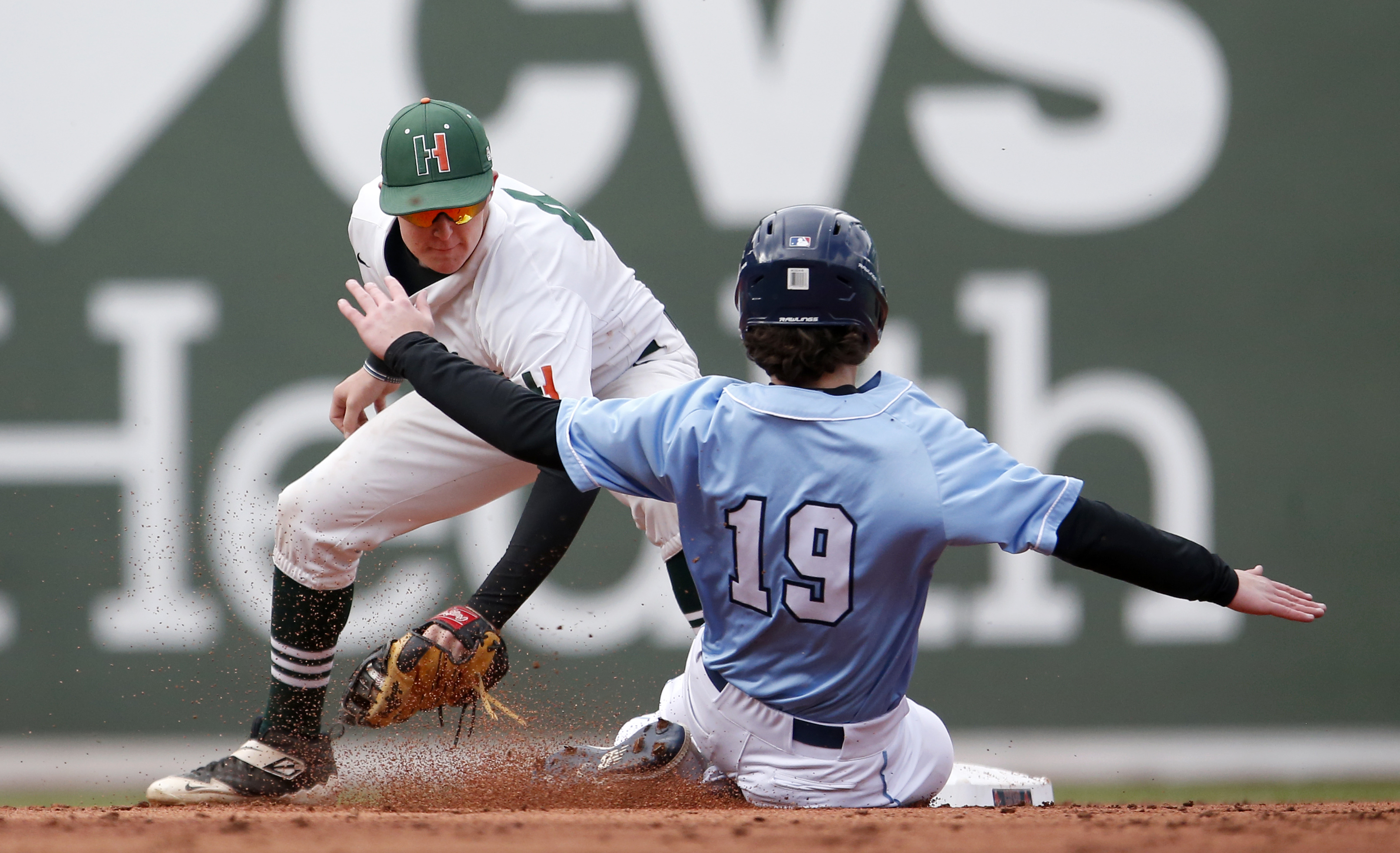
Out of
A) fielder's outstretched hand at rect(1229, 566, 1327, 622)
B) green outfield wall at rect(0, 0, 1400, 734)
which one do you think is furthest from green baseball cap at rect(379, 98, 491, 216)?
green outfield wall at rect(0, 0, 1400, 734)

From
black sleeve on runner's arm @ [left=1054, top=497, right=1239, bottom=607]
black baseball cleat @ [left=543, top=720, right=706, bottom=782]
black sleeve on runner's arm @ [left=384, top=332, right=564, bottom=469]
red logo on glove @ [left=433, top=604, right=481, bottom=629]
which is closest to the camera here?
black sleeve on runner's arm @ [left=1054, top=497, right=1239, bottom=607]

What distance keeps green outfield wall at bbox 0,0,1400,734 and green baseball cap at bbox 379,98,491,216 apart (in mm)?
2021

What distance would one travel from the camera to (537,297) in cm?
285

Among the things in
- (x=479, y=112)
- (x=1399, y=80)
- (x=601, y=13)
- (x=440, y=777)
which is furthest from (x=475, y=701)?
(x=1399, y=80)

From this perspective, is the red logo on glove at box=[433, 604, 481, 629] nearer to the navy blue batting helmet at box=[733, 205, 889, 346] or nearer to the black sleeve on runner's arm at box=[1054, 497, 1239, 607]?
the navy blue batting helmet at box=[733, 205, 889, 346]

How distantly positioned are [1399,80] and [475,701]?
4.59 meters

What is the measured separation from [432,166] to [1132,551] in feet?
5.69

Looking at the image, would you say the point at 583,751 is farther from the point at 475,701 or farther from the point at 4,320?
the point at 4,320

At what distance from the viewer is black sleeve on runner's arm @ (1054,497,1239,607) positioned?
7.04 feet

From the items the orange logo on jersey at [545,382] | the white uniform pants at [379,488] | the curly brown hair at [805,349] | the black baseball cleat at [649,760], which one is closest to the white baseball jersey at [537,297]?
the orange logo on jersey at [545,382]

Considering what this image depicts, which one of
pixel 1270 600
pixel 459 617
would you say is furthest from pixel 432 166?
pixel 1270 600

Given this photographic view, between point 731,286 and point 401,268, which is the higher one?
point 731,286

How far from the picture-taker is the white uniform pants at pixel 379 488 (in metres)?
2.89

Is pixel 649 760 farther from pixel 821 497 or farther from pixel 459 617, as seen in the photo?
pixel 821 497
